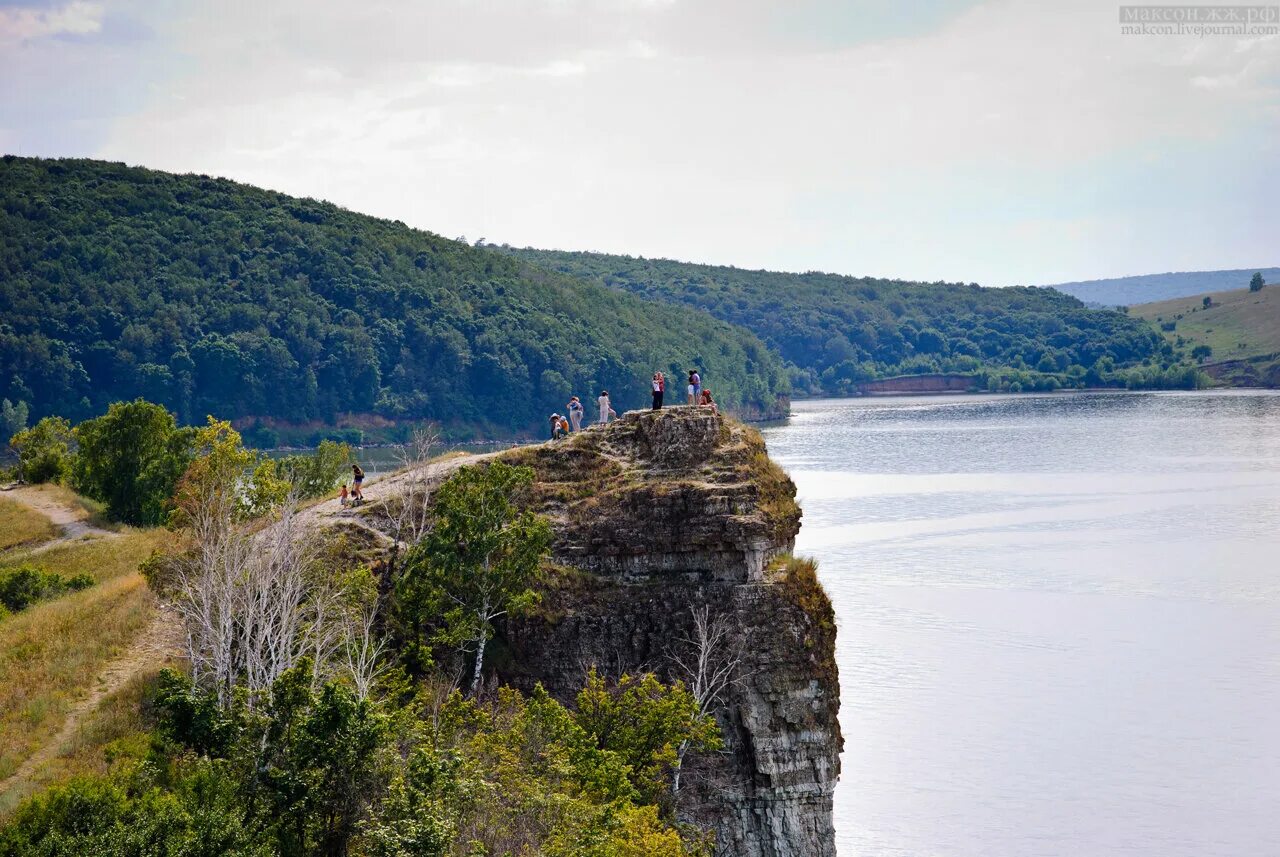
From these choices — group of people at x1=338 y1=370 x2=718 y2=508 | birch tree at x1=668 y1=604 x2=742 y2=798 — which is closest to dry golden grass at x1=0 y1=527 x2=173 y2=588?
group of people at x1=338 y1=370 x2=718 y2=508

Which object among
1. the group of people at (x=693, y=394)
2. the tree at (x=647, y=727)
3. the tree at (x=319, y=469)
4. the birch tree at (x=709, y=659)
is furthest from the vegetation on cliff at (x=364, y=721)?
the tree at (x=319, y=469)

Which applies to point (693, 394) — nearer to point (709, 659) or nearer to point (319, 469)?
point (709, 659)

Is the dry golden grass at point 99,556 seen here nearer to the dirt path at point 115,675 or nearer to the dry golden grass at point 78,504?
the dry golden grass at point 78,504

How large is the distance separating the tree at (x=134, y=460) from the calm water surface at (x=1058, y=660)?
38.5m

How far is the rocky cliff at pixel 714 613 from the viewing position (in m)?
38.9

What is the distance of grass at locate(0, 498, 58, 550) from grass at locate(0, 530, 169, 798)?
1971cm

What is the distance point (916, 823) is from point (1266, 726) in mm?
19050

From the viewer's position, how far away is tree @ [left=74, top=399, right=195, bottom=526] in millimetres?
74312

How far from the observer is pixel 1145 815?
4991 centimetres

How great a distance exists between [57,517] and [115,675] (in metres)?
38.5

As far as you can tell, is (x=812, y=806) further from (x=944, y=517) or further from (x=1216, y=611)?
(x=944, y=517)

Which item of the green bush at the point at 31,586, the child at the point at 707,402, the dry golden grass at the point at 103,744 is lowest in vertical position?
the dry golden grass at the point at 103,744

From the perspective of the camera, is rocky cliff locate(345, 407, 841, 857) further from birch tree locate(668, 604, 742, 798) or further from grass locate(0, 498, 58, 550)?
grass locate(0, 498, 58, 550)

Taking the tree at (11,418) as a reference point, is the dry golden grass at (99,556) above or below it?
below
